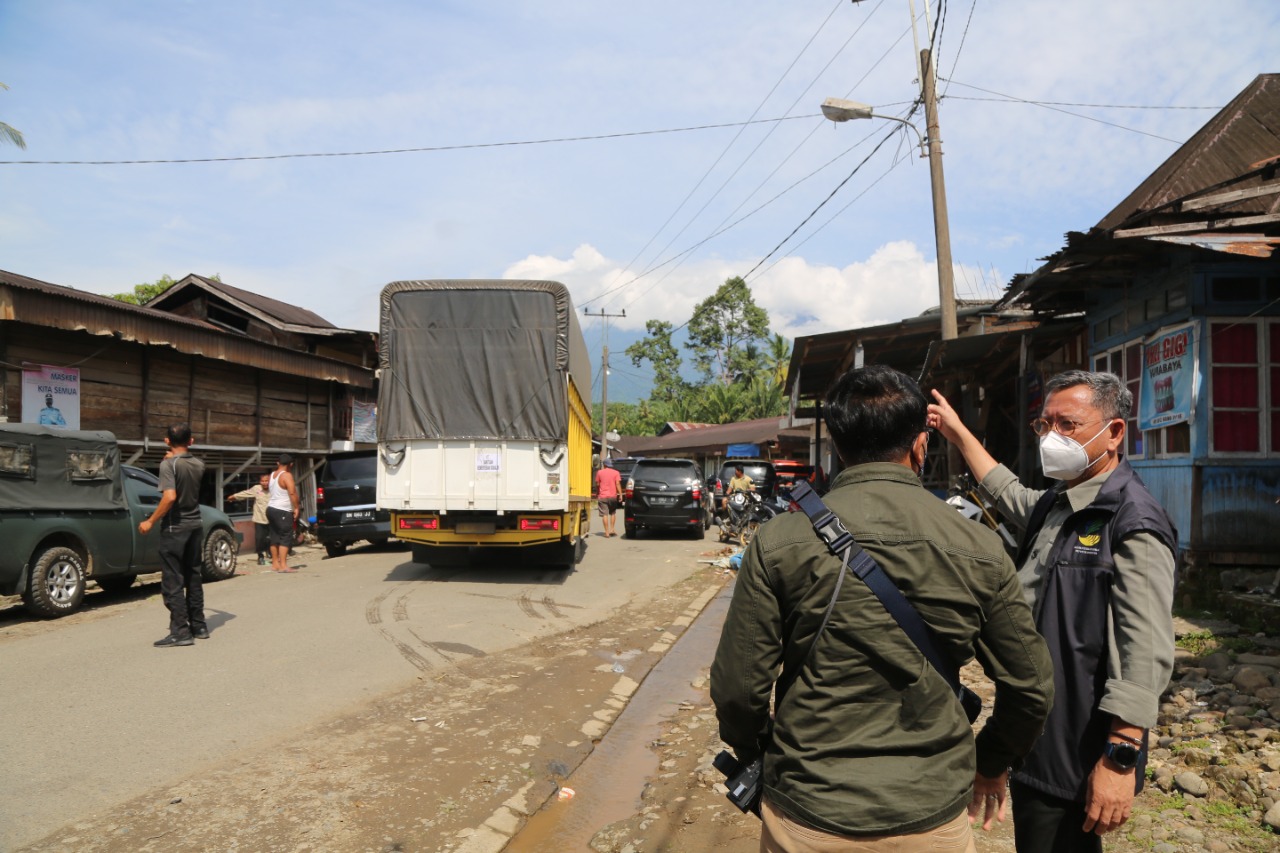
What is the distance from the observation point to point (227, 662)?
7219 millimetres

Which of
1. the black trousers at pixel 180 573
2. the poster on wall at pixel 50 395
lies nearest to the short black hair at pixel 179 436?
the black trousers at pixel 180 573

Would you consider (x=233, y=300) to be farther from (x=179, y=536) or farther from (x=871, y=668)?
(x=871, y=668)

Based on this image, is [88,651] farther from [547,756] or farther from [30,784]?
[547,756]

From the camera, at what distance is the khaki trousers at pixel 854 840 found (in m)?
1.97

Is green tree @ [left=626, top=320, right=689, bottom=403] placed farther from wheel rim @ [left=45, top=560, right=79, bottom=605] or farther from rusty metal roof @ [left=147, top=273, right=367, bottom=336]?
wheel rim @ [left=45, top=560, right=79, bottom=605]

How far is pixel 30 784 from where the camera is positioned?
4.54 metres

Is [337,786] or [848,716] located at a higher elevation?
[848,716]

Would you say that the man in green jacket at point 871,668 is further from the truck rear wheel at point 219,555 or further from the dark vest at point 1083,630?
the truck rear wheel at point 219,555

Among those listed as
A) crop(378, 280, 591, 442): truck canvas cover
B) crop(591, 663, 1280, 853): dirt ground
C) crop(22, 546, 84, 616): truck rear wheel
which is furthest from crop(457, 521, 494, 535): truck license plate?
crop(591, 663, 1280, 853): dirt ground

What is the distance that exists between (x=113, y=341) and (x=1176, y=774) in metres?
16.0

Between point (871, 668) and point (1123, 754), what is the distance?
91cm

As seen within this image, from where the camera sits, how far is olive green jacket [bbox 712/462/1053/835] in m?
1.96

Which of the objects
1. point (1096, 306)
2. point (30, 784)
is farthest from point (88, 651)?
point (1096, 306)

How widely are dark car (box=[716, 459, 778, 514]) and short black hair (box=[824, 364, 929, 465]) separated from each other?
796 inches
